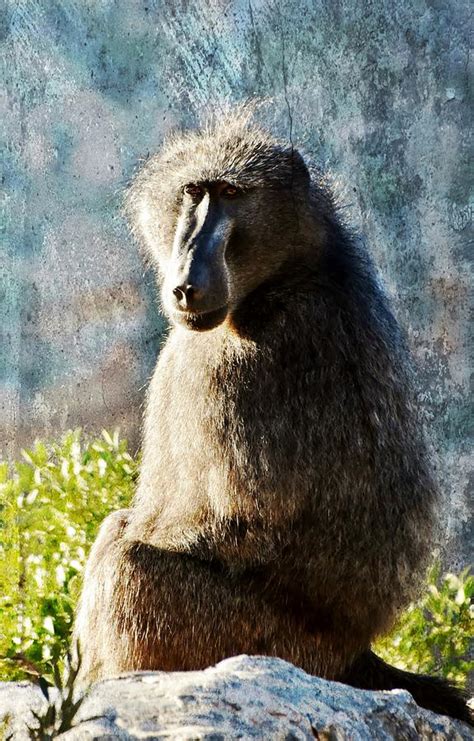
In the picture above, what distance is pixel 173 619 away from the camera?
316 cm

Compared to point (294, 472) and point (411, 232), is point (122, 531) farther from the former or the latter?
point (411, 232)

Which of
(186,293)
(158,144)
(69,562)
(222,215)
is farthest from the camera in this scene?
(158,144)

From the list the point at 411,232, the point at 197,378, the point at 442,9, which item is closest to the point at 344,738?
the point at 197,378

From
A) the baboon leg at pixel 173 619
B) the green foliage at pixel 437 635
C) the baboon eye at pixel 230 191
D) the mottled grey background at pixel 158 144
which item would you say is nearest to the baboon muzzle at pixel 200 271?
the baboon eye at pixel 230 191

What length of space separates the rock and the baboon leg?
68 cm

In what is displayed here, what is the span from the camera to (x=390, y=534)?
3309 millimetres

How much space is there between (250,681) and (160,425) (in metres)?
1.45

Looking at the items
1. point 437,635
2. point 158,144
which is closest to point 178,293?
point 437,635

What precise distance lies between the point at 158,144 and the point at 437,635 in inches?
112

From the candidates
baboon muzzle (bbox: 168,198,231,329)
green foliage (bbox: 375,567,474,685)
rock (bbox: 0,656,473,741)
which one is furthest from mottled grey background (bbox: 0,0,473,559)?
rock (bbox: 0,656,473,741)

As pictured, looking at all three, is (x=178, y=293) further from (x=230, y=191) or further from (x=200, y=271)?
(x=230, y=191)

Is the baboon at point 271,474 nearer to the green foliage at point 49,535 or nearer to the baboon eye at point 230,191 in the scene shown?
the baboon eye at point 230,191

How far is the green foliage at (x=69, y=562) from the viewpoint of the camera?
4.07 m

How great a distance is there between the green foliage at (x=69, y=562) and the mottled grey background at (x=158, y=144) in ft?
3.59
